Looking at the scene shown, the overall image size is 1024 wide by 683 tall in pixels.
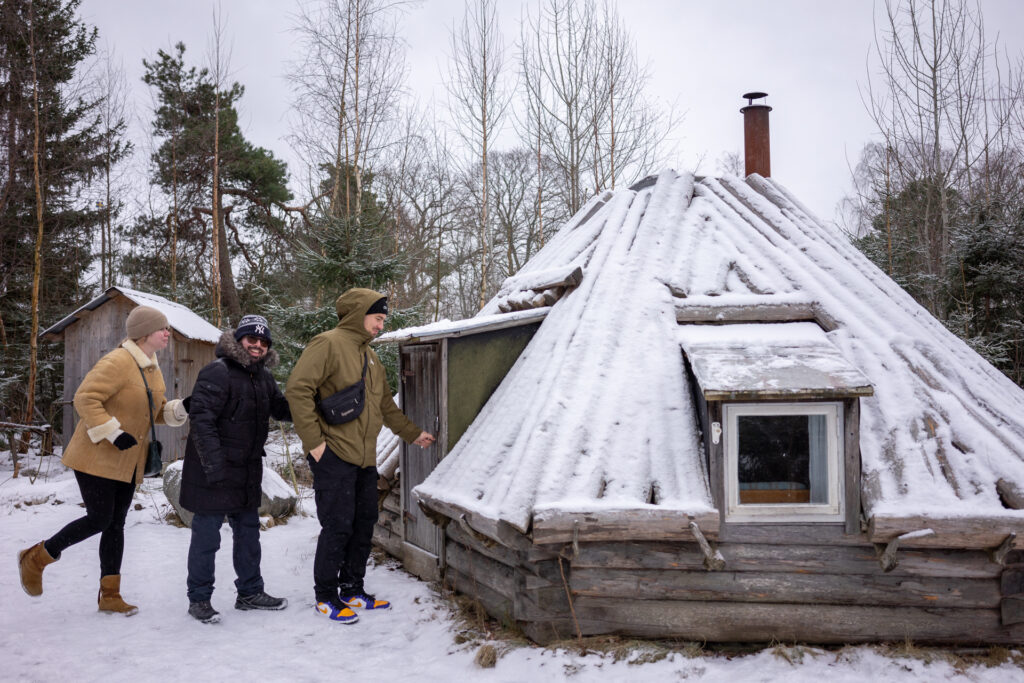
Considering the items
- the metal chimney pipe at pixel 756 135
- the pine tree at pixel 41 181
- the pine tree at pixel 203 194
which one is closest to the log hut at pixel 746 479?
the metal chimney pipe at pixel 756 135

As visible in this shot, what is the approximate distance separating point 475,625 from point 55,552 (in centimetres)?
272

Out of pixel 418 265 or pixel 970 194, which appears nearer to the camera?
pixel 970 194

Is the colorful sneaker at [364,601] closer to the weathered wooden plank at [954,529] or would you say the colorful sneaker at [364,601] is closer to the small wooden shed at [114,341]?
the weathered wooden plank at [954,529]

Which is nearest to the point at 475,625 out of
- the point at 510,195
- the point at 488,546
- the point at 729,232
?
the point at 488,546

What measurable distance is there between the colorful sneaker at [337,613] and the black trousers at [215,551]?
1.61 ft

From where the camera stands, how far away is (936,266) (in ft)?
52.7

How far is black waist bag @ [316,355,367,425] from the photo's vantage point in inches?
168

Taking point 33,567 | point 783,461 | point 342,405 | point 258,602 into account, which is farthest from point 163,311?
point 783,461

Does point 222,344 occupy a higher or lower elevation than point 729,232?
lower

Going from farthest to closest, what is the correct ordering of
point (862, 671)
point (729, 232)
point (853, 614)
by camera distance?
point (729, 232)
point (853, 614)
point (862, 671)

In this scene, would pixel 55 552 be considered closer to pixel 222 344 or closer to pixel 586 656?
pixel 222 344

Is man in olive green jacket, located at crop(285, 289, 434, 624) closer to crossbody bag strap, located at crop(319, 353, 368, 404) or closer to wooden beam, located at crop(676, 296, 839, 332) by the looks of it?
crossbody bag strap, located at crop(319, 353, 368, 404)

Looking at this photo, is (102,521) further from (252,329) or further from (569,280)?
(569,280)

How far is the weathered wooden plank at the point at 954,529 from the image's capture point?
3.45m
